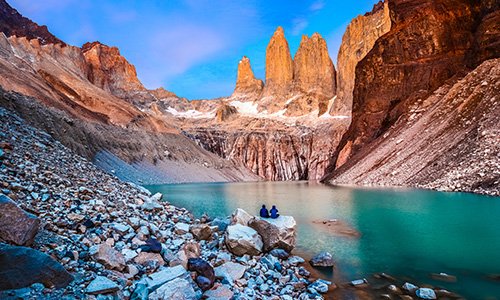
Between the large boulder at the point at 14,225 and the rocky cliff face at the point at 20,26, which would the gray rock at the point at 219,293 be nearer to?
the large boulder at the point at 14,225

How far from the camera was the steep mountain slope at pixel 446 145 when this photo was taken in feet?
106

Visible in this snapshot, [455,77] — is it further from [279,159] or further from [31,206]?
[279,159]

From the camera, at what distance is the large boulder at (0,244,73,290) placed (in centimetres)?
538

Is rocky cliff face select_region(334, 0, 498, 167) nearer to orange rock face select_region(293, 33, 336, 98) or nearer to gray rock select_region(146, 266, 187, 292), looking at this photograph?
gray rock select_region(146, 266, 187, 292)

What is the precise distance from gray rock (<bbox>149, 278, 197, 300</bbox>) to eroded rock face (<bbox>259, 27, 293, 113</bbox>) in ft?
542

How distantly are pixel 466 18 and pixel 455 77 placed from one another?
18.1m

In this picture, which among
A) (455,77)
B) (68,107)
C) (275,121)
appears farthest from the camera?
(275,121)

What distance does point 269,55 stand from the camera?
600 ft

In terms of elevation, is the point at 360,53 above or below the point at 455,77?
above

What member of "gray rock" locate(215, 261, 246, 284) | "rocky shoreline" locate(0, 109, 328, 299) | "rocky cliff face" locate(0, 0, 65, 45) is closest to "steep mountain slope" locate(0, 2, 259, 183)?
"rocky cliff face" locate(0, 0, 65, 45)

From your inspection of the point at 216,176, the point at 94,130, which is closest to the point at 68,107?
the point at 94,130

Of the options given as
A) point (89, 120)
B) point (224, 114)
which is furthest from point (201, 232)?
point (224, 114)

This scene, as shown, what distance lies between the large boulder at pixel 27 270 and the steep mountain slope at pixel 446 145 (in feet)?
105

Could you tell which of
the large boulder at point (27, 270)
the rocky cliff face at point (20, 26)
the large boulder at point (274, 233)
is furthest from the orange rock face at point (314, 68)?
the large boulder at point (27, 270)
